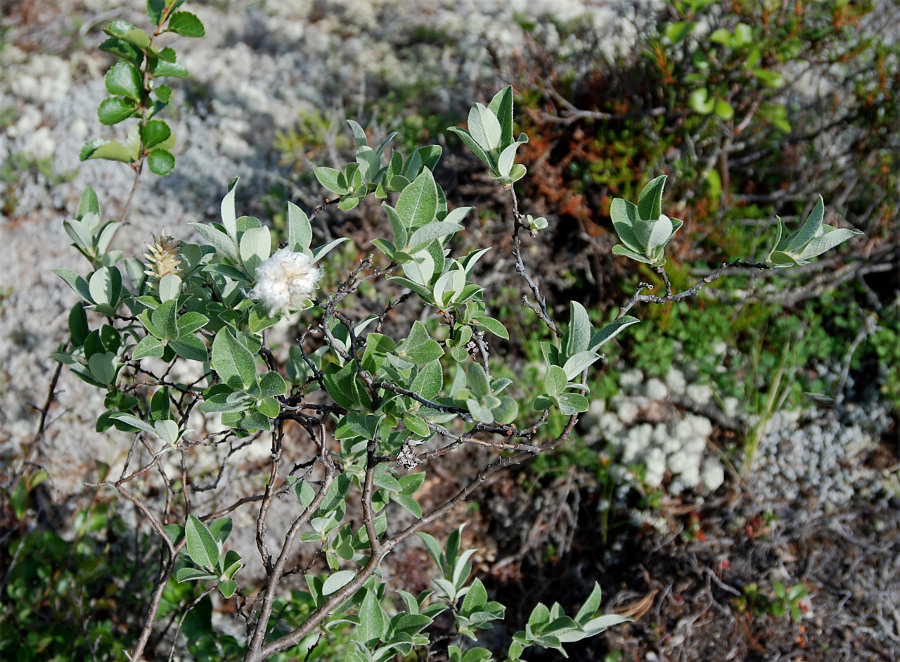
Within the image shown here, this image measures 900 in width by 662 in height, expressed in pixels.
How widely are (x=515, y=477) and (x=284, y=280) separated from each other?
1.91m

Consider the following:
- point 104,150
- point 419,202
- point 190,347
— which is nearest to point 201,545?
point 190,347

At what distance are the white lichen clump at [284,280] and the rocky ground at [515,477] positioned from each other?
1.82 metres

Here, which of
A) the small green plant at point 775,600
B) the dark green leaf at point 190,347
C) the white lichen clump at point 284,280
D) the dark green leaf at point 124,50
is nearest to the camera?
the white lichen clump at point 284,280

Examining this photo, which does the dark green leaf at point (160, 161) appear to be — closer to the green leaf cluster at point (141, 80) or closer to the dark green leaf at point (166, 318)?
the green leaf cluster at point (141, 80)

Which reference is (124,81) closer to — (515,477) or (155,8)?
(155,8)

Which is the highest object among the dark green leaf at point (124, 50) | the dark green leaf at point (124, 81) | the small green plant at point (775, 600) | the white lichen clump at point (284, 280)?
the dark green leaf at point (124, 50)

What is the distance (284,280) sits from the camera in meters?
0.97

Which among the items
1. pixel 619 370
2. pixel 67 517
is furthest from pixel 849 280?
pixel 67 517

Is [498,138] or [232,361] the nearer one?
[232,361]

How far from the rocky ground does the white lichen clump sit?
71.8 inches

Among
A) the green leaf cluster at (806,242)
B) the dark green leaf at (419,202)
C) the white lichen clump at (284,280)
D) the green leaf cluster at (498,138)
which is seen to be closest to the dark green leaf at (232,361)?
the white lichen clump at (284,280)

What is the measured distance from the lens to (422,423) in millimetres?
1021

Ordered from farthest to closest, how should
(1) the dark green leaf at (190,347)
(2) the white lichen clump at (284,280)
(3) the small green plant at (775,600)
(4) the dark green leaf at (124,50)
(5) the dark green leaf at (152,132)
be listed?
(3) the small green plant at (775,600)
(5) the dark green leaf at (152,132)
(4) the dark green leaf at (124,50)
(1) the dark green leaf at (190,347)
(2) the white lichen clump at (284,280)

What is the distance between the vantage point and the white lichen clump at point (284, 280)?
970 millimetres
